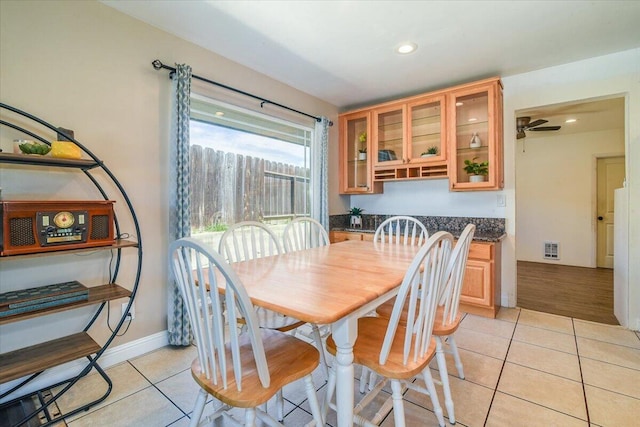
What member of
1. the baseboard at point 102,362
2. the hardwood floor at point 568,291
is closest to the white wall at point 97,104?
the baseboard at point 102,362

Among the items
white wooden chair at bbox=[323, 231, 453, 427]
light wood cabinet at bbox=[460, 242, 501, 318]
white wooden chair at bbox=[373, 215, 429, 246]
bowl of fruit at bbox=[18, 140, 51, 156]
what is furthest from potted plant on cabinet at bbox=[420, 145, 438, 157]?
bowl of fruit at bbox=[18, 140, 51, 156]

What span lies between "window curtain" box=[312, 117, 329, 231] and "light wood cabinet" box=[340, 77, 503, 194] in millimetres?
435

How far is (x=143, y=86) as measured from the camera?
223cm

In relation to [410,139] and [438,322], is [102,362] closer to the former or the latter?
[438,322]

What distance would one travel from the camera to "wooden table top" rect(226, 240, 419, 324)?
3.68 ft

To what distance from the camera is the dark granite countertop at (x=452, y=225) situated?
3145 mm

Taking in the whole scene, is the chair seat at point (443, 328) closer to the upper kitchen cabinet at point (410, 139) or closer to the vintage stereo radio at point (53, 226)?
the vintage stereo radio at point (53, 226)

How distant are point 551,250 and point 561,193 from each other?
3.33ft

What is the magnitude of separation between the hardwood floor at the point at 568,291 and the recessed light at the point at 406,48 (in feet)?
9.27

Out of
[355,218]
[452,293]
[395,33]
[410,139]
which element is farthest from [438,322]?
[355,218]

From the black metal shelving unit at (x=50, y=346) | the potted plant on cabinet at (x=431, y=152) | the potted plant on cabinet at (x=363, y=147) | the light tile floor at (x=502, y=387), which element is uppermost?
the potted plant on cabinet at (x=363, y=147)

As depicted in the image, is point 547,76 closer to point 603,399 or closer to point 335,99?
point 335,99

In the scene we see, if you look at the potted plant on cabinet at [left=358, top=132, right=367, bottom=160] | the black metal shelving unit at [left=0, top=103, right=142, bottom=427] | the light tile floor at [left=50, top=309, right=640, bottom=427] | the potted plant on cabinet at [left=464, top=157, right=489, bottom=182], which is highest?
the potted plant on cabinet at [left=358, top=132, right=367, bottom=160]

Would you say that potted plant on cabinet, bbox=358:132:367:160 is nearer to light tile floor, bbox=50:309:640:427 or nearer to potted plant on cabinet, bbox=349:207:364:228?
potted plant on cabinet, bbox=349:207:364:228
